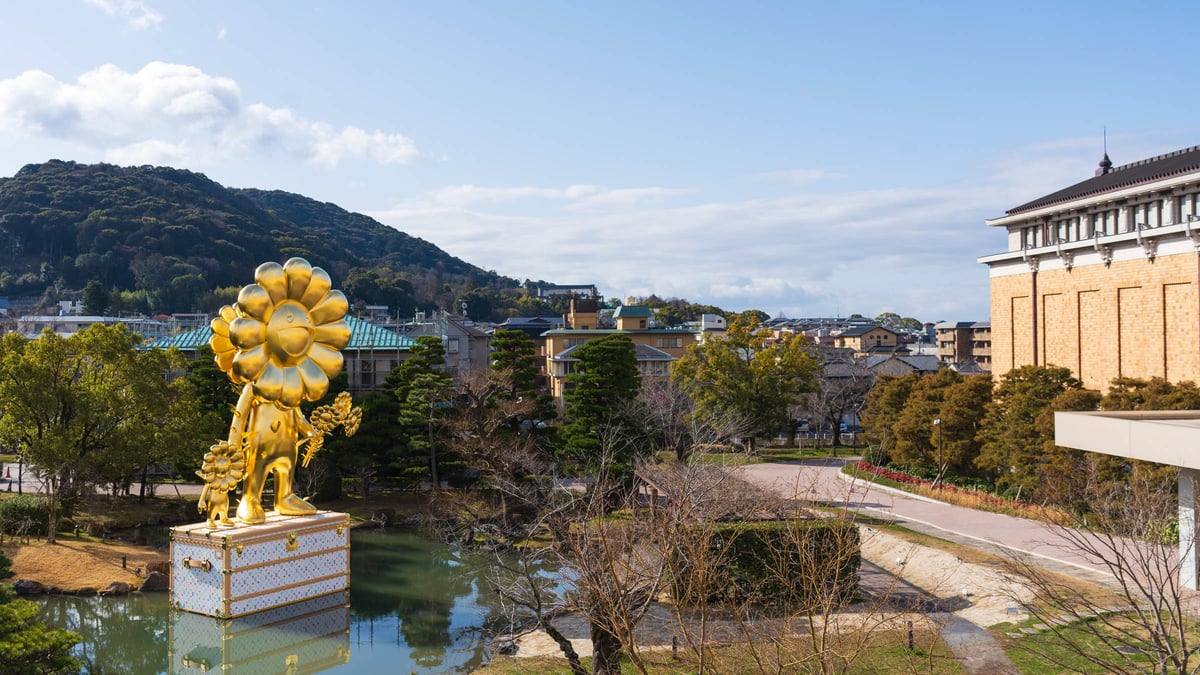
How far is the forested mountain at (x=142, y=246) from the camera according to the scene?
83250 mm

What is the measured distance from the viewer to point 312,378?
1772 cm

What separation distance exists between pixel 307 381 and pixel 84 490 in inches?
391

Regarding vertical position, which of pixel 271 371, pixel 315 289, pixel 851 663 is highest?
pixel 315 289

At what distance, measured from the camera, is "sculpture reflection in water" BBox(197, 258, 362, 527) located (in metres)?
16.8

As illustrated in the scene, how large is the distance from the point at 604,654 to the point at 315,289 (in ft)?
30.5

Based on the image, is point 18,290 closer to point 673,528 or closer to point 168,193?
point 168,193

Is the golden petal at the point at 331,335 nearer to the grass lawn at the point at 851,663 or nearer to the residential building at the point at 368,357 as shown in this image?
the grass lawn at the point at 851,663

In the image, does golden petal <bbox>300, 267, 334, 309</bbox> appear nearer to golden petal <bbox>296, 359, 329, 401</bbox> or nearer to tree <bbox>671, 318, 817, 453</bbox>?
golden petal <bbox>296, 359, 329, 401</bbox>

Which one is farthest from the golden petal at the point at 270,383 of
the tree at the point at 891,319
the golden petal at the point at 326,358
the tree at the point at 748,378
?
the tree at the point at 891,319

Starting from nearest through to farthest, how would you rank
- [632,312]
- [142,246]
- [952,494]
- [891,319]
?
[952,494] → [632,312] → [142,246] → [891,319]

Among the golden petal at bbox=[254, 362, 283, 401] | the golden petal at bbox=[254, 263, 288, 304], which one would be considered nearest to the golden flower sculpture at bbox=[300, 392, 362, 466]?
the golden petal at bbox=[254, 362, 283, 401]

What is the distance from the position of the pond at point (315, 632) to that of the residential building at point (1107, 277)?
2162 centimetres

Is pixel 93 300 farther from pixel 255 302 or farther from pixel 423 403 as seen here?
pixel 255 302

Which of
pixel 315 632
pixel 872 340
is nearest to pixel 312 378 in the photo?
pixel 315 632
